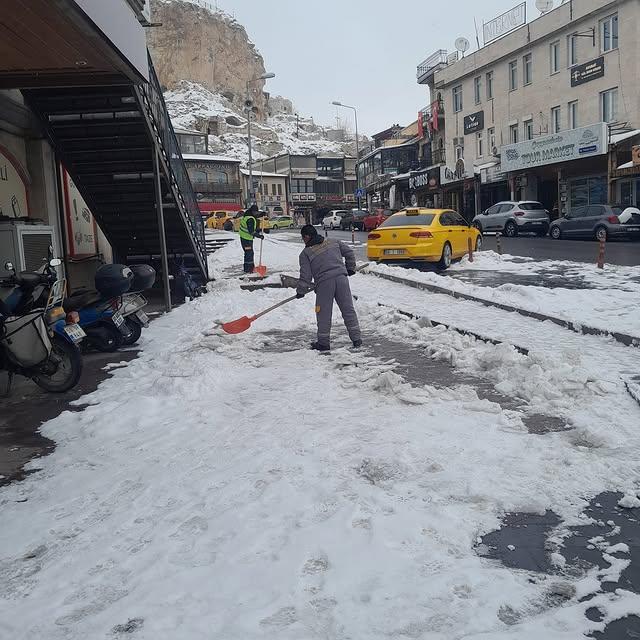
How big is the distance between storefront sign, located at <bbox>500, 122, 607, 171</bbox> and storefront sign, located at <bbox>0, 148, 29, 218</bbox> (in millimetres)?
25813

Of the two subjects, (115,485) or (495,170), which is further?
(495,170)

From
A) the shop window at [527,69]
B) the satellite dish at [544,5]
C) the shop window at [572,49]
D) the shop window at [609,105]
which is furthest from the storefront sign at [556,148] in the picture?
the satellite dish at [544,5]

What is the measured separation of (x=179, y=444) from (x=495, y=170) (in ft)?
119

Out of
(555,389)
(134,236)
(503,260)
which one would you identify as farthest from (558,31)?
(555,389)

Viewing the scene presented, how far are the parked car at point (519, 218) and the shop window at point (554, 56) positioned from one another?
8611 millimetres

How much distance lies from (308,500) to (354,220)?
1610 inches

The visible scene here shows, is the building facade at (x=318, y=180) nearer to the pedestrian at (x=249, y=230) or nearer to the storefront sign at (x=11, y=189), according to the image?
the pedestrian at (x=249, y=230)

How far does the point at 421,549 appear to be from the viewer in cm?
307

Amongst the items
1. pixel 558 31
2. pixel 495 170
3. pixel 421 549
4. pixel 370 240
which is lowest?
pixel 421 549

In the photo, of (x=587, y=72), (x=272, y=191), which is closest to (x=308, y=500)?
(x=587, y=72)

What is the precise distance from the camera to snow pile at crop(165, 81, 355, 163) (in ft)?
360

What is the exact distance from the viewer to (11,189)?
32.4 feet

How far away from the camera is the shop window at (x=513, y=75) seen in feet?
121

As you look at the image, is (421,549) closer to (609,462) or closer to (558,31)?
(609,462)
